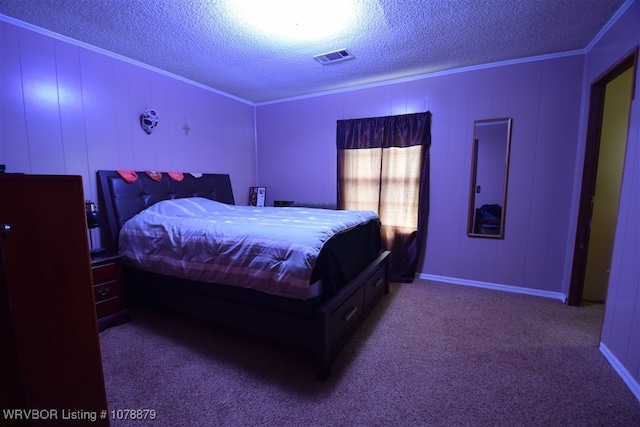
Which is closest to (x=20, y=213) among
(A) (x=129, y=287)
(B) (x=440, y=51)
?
(A) (x=129, y=287)

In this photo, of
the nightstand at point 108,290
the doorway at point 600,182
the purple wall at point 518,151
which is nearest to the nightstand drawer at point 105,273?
the nightstand at point 108,290

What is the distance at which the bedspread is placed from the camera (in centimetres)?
164

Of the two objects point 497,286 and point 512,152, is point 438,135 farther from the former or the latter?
point 497,286

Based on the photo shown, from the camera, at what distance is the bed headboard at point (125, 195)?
8.30 ft

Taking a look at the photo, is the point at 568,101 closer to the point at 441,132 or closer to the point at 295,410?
the point at 441,132

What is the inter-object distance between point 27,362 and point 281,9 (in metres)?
2.33

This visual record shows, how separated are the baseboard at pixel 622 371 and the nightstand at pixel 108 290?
3525 millimetres

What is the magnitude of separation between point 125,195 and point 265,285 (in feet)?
6.26

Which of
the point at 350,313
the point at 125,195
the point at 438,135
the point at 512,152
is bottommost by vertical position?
the point at 350,313

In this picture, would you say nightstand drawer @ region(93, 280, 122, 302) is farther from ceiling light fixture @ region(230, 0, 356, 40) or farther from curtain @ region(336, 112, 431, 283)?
curtain @ region(336, 112, 431, 283)

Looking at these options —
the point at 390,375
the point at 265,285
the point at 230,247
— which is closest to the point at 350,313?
the point at 390,375

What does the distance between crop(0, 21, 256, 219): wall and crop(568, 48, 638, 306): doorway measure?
13.3ft

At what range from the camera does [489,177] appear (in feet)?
9.70

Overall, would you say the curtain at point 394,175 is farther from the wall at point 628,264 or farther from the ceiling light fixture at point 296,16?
the wall at point 628,264
